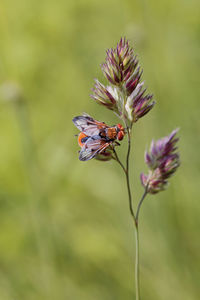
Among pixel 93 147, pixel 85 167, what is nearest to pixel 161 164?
pixel 93 147

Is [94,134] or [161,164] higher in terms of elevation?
[94,134]

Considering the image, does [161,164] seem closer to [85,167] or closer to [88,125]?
[88,125]

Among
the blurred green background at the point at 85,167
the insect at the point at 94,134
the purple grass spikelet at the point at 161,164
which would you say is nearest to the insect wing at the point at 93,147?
the insect at the point at 94,134

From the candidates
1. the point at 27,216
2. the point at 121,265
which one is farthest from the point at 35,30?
the point at 121,265

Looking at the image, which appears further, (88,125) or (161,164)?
(161,164)

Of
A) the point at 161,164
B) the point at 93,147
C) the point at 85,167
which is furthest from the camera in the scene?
the point at 85,167

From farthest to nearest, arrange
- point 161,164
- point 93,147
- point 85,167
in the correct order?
point 85,167, point 161,164, point 93,147

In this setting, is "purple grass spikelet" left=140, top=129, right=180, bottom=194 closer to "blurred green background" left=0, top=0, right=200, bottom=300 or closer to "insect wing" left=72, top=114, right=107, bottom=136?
"insect wing" left=72, top=114, right=107, bottom=136

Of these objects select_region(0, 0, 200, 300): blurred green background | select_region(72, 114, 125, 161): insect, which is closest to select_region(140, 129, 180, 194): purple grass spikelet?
select_region(72, 114, 125, 161): insect
